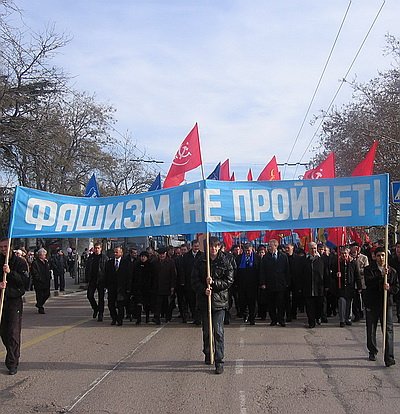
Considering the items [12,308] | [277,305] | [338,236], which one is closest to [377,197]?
[277,305]

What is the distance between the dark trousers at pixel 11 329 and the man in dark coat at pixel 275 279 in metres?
6.55

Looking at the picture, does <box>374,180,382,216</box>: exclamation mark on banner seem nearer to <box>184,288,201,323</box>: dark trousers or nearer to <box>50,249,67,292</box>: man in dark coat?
<box>184,288,201,323</box>: dark trousers

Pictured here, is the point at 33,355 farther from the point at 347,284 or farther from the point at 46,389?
the point at 347,284

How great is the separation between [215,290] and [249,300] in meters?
5.45

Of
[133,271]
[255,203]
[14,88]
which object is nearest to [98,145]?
[14,88]

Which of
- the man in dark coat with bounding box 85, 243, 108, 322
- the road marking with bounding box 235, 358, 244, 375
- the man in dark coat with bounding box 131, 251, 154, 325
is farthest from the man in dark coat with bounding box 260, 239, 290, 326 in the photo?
the road marking with bounding box 235, 358, 244, 375

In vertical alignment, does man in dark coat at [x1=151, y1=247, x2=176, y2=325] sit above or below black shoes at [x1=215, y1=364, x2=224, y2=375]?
above

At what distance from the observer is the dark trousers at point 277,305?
13.7 meters

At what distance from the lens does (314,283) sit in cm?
1347

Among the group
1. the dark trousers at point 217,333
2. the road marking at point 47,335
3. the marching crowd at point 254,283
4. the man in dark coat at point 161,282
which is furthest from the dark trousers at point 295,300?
the dark trousers at point 217,333

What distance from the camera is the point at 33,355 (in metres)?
10.3

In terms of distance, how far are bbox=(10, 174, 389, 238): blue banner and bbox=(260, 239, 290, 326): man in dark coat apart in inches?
159

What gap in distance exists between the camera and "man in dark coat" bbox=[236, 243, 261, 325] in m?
14.3

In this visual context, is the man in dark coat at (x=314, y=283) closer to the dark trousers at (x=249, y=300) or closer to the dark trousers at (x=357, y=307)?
the dark trousers at (x=357, y=307)
